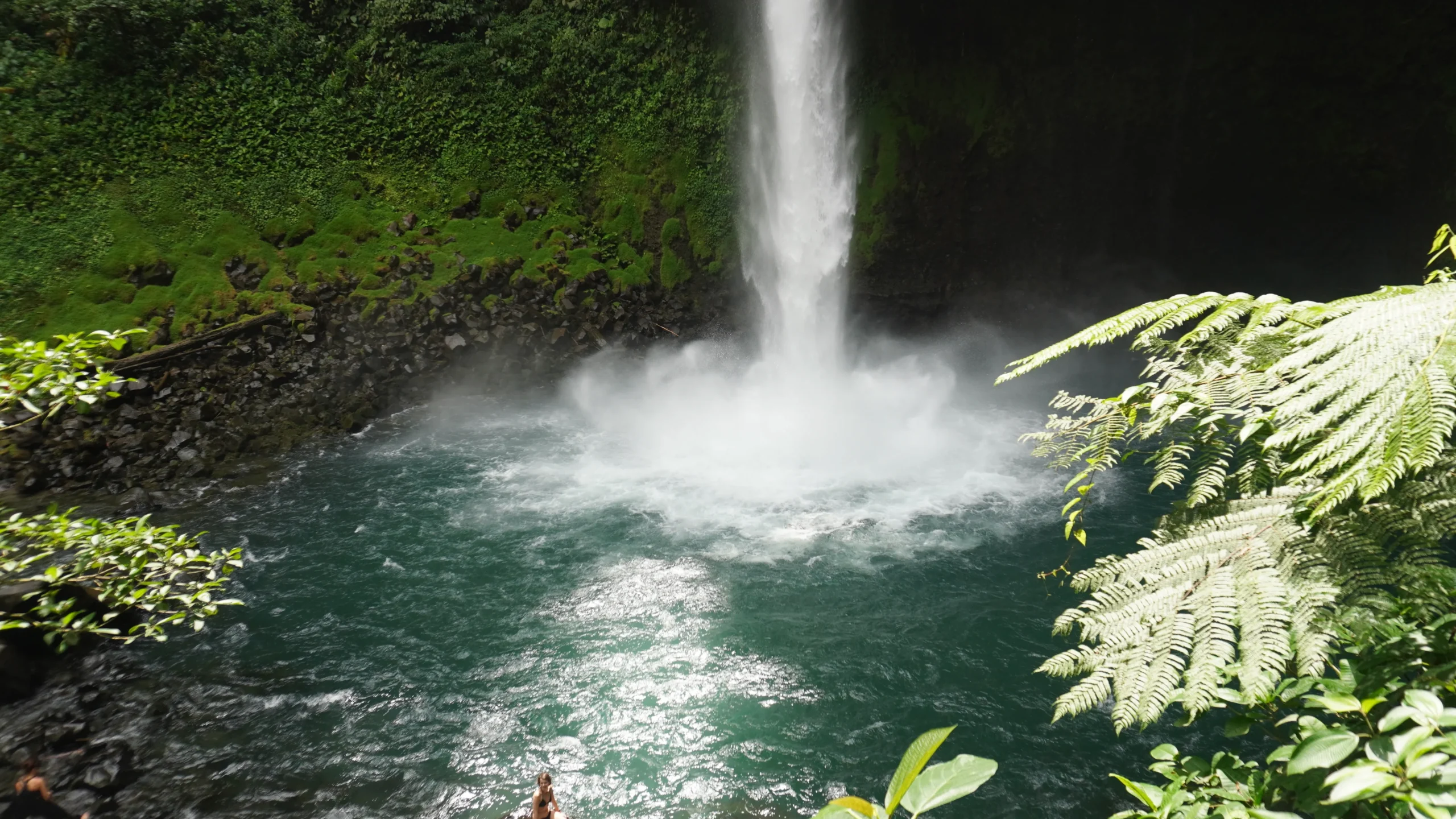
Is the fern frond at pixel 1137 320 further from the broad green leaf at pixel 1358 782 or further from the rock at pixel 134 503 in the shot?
the rock at pixel 134 503

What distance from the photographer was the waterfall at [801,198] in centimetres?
1565

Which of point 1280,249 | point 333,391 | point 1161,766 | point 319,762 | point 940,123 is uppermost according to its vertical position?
point 940,123

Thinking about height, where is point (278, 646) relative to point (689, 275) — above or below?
below

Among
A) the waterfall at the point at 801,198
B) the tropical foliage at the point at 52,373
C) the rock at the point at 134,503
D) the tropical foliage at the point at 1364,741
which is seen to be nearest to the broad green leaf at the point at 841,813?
the tropical foliage at the point at 1364,741

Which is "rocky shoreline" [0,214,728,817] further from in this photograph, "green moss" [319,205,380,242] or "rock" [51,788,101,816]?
"green moss" [319,205,380,242]

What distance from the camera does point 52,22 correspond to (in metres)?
15.3

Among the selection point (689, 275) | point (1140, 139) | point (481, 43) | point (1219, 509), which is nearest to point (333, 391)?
point (689, 275)

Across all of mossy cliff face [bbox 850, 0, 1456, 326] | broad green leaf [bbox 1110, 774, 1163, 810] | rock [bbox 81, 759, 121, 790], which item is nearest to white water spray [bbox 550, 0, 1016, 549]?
mossy cliff face [bbox 850, 0, 1456, 326]

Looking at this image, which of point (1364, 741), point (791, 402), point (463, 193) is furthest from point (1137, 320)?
point (463, 193)

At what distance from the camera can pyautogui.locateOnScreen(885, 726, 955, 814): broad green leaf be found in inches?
43.2

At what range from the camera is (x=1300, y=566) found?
2014mm

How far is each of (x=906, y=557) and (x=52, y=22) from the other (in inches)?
822

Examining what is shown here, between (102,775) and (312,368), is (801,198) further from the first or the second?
(102,775)

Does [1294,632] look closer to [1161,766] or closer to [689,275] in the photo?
[1161,766]
